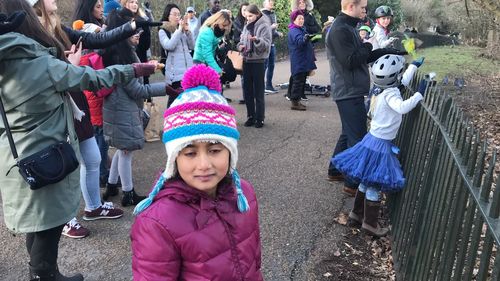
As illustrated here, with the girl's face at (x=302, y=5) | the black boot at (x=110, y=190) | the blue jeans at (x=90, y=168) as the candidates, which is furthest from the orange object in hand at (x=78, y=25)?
the girl's face at (x=302, y=5)

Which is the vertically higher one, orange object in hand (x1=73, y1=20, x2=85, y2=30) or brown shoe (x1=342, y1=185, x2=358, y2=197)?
orange object in hand (x1=73, y1=20, x2=85, y2=30)

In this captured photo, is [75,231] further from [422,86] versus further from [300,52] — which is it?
[300,52]

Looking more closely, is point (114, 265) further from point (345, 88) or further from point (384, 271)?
point (345, 88)

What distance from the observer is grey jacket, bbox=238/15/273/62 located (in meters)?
7.10

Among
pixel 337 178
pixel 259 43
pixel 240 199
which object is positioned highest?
pixel 259 43

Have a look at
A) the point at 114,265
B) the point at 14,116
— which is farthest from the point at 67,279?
the point at 14,116

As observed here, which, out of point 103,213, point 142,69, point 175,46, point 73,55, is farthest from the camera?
point 175,46

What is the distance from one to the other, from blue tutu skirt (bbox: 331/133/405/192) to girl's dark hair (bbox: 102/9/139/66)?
2225mm

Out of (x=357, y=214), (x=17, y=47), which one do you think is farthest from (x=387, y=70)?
(x=17, y=47)

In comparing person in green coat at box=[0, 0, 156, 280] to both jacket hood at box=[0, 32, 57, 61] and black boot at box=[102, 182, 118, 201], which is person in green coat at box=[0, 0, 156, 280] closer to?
jacket hood at box=[0, 32, 57, 61]

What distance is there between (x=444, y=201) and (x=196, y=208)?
140cm

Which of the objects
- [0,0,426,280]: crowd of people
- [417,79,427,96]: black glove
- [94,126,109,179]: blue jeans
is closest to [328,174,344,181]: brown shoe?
[0,0,426,280]: crowd of people

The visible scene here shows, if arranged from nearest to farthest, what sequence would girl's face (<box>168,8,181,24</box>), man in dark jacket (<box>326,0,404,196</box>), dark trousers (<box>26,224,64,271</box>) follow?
dark trousers (<box>26,224,64,271</box>), man in dark jacket (<box>326,0,404,196</box>), girl's face (<box>168,8,181,24</box>)

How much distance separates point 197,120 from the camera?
6.03ft
